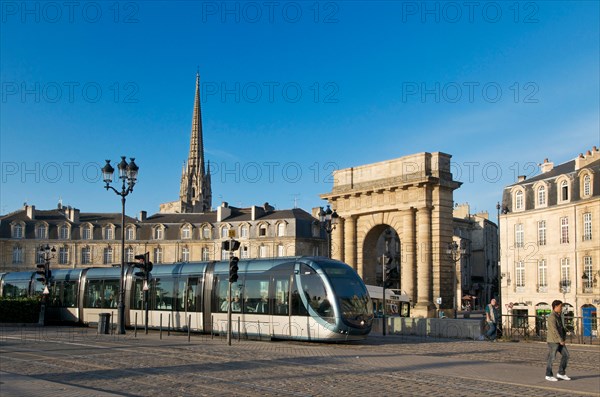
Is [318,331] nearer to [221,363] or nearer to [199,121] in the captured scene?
[221,363]

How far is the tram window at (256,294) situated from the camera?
2452 centimetres

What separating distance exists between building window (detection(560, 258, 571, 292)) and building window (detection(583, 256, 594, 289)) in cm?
159

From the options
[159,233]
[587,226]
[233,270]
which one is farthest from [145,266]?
[159,233]

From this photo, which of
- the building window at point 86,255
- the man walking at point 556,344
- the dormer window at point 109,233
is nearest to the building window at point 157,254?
the dormer window at point 109,233

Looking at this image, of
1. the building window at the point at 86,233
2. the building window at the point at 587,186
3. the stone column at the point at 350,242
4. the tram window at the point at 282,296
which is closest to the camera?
the tram window at the point at 282,296

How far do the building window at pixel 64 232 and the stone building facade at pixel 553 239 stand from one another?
57126 mm

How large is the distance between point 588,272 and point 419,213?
39.6 ft

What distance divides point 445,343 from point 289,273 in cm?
661

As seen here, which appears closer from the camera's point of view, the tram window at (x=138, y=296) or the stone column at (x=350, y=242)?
the tram window at (x=138, y=296)

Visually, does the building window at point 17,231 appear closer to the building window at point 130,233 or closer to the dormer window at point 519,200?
the building window at point 130,233

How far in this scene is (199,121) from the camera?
14425 centimetres

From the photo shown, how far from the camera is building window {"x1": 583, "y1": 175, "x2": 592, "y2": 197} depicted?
1737 inches

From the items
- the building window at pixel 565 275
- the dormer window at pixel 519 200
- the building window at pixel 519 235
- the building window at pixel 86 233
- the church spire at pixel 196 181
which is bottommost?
the building window at pixel 565 275

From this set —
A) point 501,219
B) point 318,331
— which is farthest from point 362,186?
point 318,331
